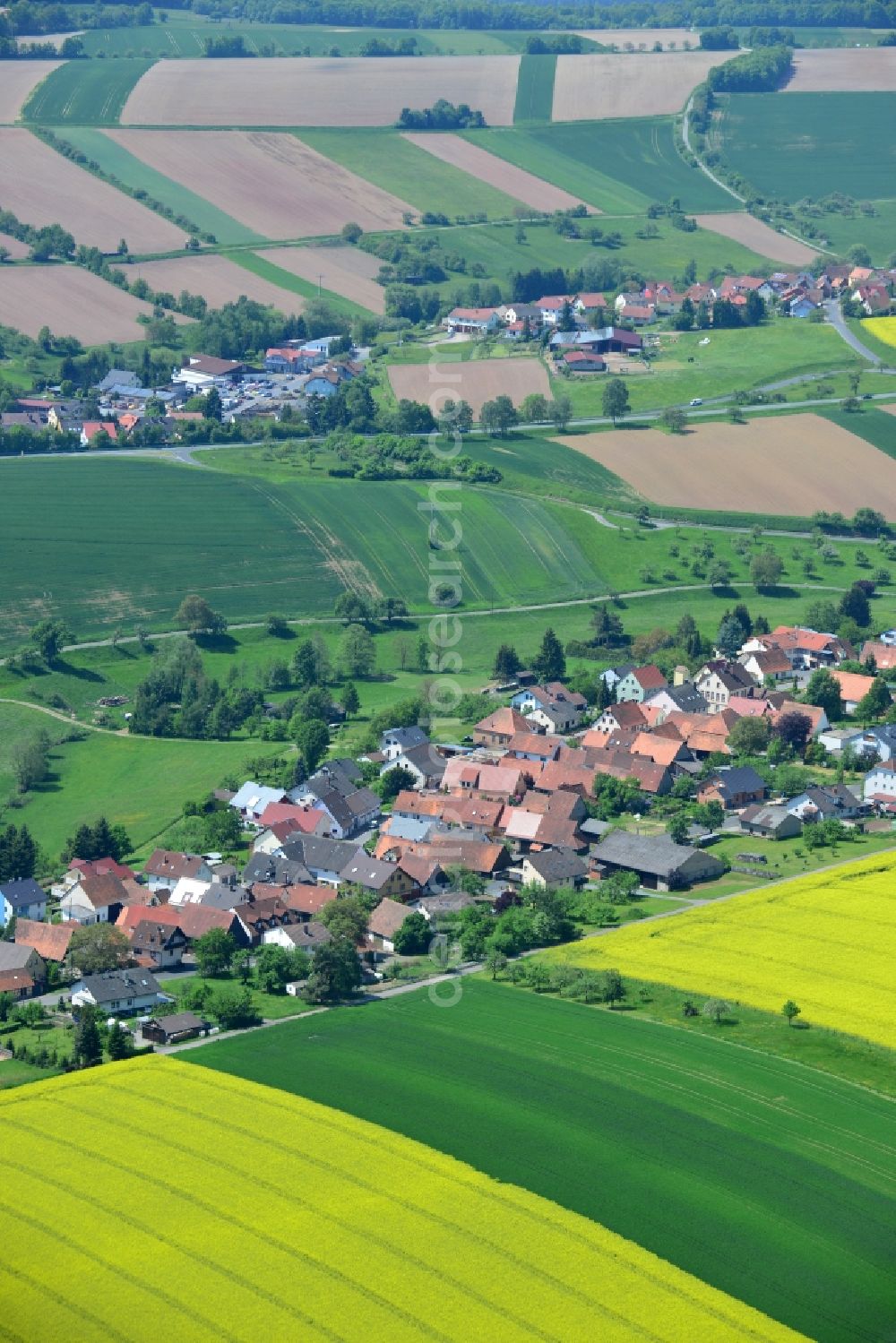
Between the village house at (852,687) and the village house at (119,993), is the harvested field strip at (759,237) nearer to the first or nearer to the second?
the village house at (852,687)

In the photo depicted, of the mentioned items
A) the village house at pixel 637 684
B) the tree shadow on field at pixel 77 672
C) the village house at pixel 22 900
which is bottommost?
the village house at pixel 22 900

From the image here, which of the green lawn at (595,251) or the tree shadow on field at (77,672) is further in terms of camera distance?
the green lawn at (595,251)

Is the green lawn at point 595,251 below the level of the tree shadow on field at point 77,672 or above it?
above

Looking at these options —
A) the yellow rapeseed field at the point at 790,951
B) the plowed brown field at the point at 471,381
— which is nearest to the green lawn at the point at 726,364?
the plowed brown field at the point at 471,381

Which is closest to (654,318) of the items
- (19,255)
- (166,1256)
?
(19,255)

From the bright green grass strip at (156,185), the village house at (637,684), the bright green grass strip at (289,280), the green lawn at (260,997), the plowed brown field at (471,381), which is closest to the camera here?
the green lawn at (260,997)

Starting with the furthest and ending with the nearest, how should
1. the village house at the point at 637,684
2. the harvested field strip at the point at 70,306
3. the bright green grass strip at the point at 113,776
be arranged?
1. the harvested field strip at the point at 70,306
2. the village house at the point at 637,684
3. the bright green grass strip at the point at 113,776

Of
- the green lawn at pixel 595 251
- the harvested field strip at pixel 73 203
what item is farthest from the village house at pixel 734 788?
the harvested field strip at pixel 73 203
